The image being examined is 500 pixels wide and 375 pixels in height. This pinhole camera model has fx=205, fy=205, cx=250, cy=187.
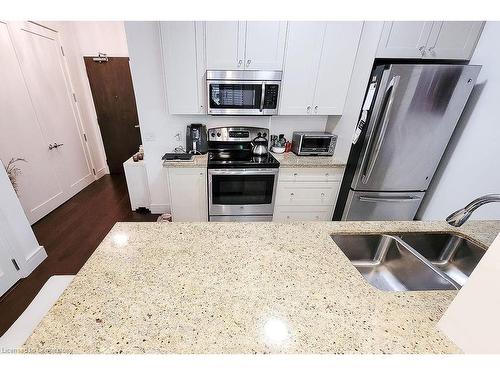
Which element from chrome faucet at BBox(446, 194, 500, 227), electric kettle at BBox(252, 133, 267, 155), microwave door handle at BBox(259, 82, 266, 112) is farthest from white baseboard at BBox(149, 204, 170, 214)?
chrome faucet at BBox(446, 194, 500, 227)

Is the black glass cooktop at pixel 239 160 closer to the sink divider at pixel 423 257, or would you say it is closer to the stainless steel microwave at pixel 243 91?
the stainless steel microwave at pixel 243 91

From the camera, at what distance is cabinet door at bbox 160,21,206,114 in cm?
187

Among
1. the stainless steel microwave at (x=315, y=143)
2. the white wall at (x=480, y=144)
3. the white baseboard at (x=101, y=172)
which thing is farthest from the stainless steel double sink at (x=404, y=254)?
the white baseboard at (x=101, y=172)

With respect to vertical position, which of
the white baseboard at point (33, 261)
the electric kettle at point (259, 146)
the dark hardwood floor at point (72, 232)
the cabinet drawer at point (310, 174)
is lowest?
the dark hardwood floor at point (72, 232)

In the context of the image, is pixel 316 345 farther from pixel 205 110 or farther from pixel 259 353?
pixel 205 110

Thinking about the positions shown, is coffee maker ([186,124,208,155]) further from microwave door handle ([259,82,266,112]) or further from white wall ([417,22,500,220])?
white wall ([417,22,500,220])

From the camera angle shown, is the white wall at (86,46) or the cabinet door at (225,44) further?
the white wall at (86,46)

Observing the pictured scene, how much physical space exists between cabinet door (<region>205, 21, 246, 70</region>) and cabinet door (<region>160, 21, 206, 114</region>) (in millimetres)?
96

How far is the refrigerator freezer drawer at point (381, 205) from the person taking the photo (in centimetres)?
215

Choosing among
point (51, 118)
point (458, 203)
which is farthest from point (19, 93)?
point (458, 203)

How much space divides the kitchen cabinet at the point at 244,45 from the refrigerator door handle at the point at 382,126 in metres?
1.01

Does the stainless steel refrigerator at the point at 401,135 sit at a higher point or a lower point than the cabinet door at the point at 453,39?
lower

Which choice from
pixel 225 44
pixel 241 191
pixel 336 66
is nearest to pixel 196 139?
pixel 241 191

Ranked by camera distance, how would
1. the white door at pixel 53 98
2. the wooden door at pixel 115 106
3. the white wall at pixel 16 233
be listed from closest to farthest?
the white wall at pixel 16 233, the white door at pixel 53 98, the wooden door at pixel 115 106
